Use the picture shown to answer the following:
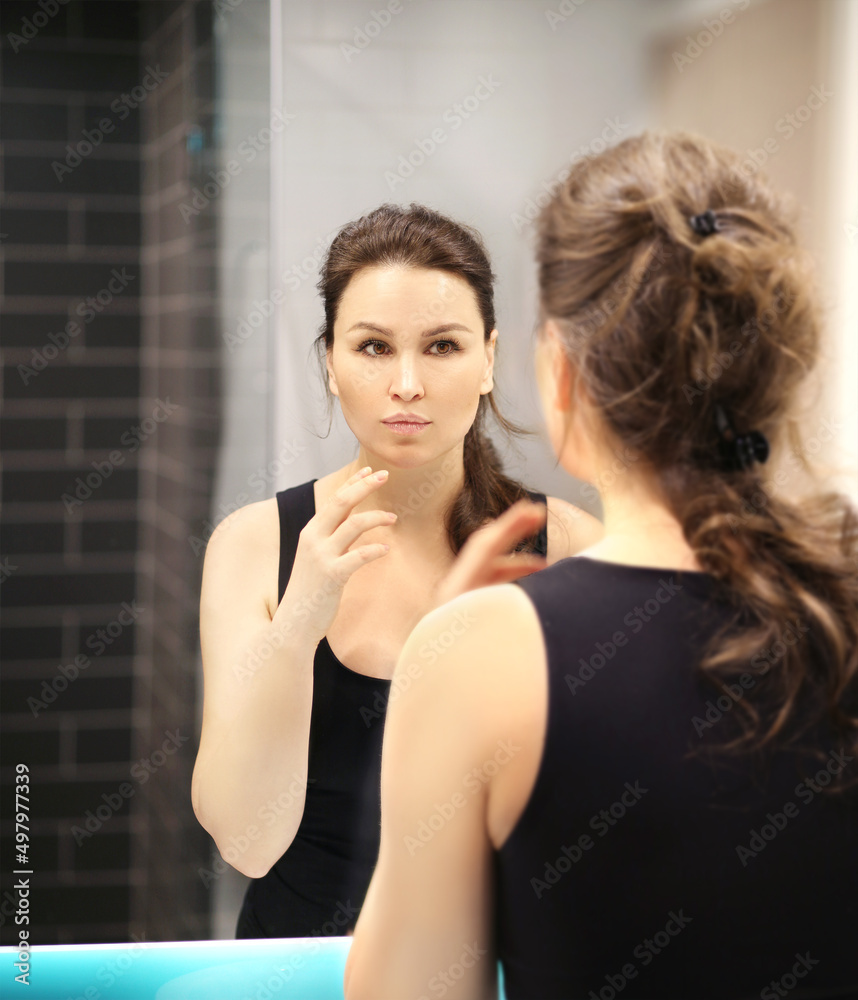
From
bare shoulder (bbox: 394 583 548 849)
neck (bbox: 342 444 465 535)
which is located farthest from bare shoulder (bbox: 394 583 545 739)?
neck (bbox: 342 444 465 535)

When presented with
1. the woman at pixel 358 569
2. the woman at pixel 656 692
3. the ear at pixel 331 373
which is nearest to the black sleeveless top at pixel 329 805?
the woman at pixel 358 569

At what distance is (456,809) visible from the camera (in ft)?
1.66

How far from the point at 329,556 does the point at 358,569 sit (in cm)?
7

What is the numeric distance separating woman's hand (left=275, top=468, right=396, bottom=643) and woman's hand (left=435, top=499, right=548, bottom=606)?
113 mm

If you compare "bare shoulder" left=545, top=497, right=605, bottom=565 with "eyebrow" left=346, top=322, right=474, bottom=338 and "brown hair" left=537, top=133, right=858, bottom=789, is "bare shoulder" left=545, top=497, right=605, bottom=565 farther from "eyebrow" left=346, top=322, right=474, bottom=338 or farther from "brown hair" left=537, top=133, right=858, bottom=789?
"brown hair" left=537, top=133, right=858, bottom=789

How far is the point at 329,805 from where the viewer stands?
1.00 m

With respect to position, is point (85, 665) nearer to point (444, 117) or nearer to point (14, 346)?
point (14, 346)

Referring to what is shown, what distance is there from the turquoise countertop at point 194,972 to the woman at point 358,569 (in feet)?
0.17

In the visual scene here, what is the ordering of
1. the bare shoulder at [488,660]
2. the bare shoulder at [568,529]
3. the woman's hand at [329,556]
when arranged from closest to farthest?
the bare shoulder at [488,660] < the woman's hand at [329,556] < the bare shoulder at [568,529]

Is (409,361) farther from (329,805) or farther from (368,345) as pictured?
(329,805)

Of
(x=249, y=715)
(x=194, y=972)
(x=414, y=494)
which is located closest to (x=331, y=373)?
(x=414, y=494)

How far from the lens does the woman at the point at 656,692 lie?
491 millimetres

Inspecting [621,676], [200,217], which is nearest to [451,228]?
[200,217]

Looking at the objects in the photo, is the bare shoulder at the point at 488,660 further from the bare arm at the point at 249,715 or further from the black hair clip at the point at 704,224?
the bare arm at the point at 249,715
